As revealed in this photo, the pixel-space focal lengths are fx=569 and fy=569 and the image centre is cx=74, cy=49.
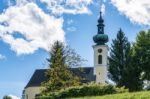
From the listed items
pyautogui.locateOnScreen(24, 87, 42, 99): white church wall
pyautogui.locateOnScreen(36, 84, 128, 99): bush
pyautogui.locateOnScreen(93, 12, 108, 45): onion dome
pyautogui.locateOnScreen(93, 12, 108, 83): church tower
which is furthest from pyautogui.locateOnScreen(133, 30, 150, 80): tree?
pyautogui.locateOnScreen(36, 84, 128, 99): bush

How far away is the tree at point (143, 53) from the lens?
9281 centimetres

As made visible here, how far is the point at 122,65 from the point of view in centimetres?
10269

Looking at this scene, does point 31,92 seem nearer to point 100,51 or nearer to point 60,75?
point 100,51

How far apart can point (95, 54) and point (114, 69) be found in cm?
2507

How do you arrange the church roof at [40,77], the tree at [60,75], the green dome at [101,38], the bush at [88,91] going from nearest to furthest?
the bush at [88,91]
the tree at [60,75]
the church roof at [40,77]
the green dome at [101,38]

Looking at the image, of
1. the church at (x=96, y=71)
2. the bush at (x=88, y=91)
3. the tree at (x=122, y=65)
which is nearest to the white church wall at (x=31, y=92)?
the church at (x=96, y=71)

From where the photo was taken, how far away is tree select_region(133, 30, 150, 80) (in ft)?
305

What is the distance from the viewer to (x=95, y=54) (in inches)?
5054

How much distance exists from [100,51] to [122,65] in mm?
25218

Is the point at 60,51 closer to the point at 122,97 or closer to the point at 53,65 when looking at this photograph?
the point at 53,65

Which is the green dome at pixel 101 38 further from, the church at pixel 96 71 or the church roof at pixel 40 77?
the church roof at pixel 40 77

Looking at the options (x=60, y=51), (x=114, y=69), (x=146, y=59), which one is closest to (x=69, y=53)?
(x=60, y=51)

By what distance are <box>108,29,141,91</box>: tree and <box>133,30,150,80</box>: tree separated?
6.00 feet

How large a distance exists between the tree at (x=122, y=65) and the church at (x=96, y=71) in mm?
11794
